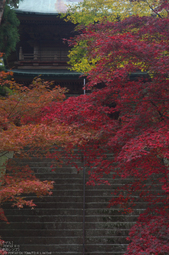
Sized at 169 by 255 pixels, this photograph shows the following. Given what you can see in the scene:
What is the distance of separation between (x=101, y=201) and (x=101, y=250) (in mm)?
1710

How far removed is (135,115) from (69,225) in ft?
13.4

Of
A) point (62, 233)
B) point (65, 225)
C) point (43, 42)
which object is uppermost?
point (43, 42)

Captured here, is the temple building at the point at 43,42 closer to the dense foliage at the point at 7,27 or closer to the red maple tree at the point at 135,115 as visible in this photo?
the dense foliage at the point at 7,27

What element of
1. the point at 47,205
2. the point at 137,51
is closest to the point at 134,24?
the point at 137,51

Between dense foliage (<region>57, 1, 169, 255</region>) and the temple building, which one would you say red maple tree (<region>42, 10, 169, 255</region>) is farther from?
the temple building

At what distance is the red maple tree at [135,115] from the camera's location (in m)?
5.09

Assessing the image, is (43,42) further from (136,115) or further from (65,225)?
(65,225)

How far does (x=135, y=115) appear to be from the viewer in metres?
6.34

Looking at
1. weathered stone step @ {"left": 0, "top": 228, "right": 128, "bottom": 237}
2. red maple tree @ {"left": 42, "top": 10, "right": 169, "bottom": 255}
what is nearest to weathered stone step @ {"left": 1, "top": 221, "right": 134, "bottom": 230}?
weathered stone step @ {"left": 0, "top": 228, "right": 128, "bottom": 237}

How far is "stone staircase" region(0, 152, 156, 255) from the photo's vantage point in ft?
23.2

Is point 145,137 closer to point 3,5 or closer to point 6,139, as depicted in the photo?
point 6,139

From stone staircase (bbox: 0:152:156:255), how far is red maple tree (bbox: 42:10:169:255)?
1.36m

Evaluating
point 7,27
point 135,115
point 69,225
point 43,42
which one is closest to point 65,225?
point 69,225

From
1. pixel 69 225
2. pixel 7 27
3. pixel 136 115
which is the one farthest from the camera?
pixel 7 27
